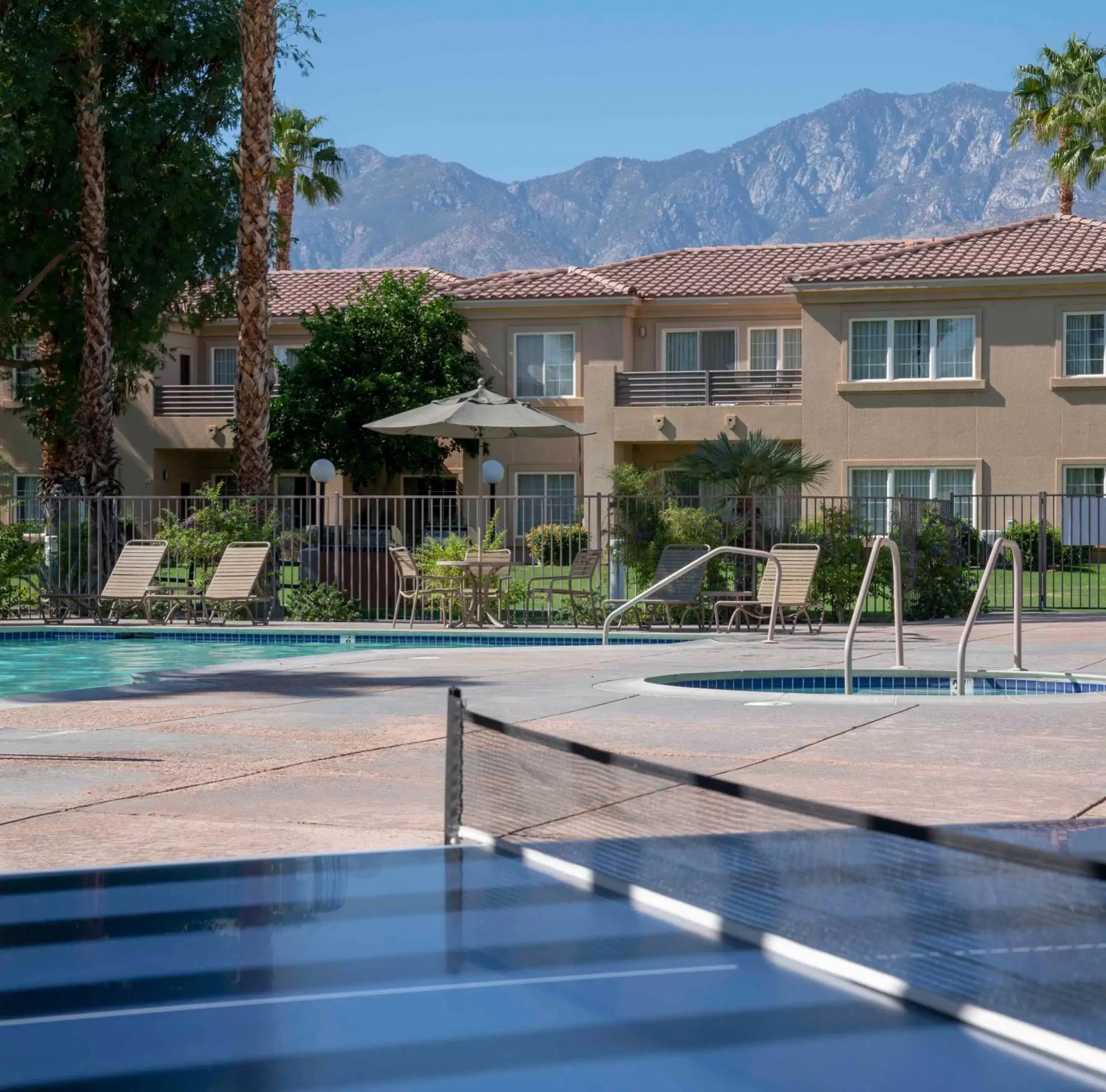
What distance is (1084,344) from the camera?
3412cm

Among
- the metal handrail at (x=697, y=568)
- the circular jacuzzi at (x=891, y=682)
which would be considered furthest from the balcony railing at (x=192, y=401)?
the circular jacuzzi at (x=891, y=682)

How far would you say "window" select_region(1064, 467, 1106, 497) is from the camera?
34375mm

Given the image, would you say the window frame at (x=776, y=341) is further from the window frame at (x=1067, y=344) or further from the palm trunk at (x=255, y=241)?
the palm trunk at (x=255, y=241)

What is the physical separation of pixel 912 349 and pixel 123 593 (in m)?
18.7

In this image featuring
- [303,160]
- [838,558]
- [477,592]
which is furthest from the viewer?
[303,160]

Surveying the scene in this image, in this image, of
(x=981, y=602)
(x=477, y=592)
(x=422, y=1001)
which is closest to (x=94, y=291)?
(x=477, y=592)

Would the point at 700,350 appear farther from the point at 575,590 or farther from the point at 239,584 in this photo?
the point at 239,584

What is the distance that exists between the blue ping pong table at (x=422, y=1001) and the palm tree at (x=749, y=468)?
746 inches

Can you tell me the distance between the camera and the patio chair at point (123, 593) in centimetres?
2234

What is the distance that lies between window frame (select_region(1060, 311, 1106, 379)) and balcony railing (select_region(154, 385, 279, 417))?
63.7ft

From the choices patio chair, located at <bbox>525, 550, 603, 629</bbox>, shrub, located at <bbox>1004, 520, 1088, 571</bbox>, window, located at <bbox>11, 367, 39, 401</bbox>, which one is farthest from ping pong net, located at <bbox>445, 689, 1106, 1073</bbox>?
shrub, located at <bbox>1004, 520, 1088, 571</bbox>

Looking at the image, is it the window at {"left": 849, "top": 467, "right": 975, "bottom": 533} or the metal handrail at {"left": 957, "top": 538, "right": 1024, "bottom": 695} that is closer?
the metal handrail at {"left": 957, "top": 538, "right": 1024, "bottom": 695}

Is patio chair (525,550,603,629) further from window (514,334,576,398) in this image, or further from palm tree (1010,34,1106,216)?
palm tree (1010,34,1106,216)

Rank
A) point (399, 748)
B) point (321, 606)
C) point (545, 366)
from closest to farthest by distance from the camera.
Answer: point (399, 748)
point (321, 606)
point (545, 366)
